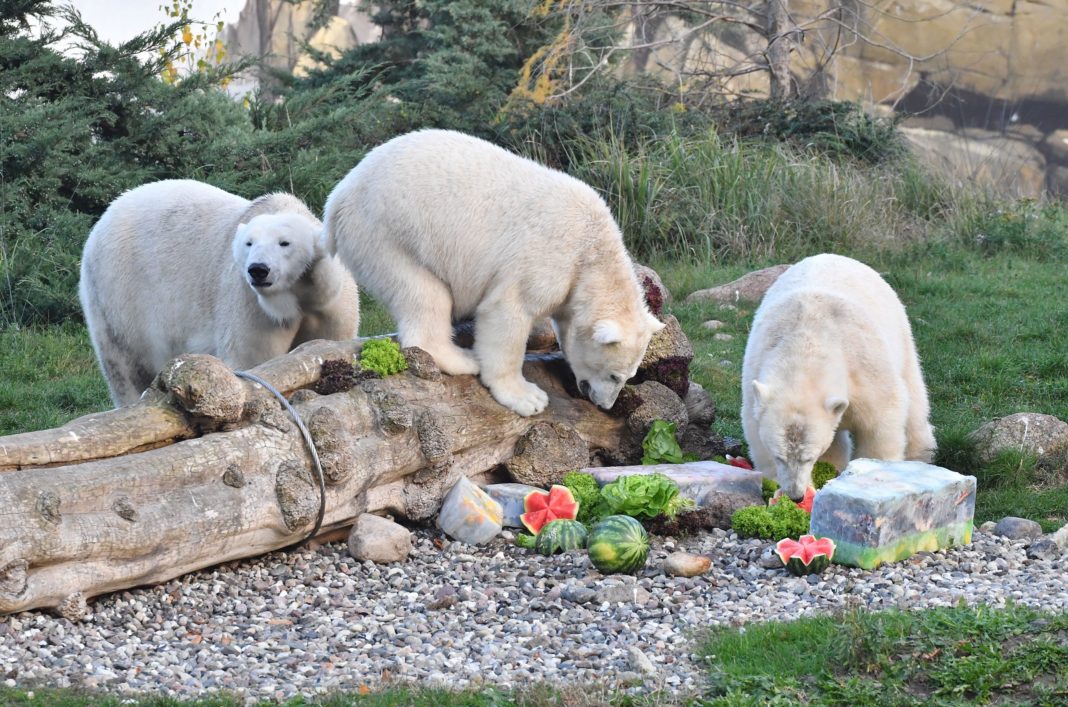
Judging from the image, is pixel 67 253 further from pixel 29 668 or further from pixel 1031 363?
pixel 1031 363

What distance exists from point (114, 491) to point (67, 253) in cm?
746

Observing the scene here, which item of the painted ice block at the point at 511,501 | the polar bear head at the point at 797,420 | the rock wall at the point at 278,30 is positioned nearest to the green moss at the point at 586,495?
the painted ice block at the point at 511,501

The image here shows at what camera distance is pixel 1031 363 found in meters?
9.16

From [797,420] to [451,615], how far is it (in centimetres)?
218

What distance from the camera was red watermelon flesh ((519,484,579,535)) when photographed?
6453 millimetres

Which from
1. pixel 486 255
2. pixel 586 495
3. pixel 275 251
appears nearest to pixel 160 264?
pixel 275 251

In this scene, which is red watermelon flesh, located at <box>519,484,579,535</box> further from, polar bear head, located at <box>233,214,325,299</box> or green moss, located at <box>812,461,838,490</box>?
polar bear head, located at <box>233,214,325,299</box>

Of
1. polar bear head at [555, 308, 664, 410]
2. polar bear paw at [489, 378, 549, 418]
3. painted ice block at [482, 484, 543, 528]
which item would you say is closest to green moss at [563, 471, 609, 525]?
painted ice block at [482, 484, 543, 528]

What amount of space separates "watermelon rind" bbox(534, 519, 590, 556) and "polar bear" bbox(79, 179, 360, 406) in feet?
7.27

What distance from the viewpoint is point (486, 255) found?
6.75 m

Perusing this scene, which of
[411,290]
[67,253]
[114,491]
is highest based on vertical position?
[411,290]

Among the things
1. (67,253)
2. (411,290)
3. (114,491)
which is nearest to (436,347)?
(411,290)

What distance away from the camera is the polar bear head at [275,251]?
266 inches

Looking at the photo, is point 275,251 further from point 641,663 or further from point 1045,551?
point 1045,551
